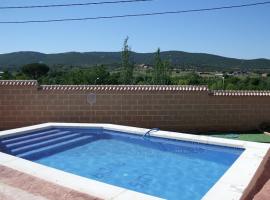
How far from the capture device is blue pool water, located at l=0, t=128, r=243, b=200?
7148mm

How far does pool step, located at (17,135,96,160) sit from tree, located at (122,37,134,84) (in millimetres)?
27394

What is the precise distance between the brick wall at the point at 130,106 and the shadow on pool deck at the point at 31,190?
5.84 m

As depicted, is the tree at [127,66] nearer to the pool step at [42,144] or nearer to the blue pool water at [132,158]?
the pool step at [42,144]

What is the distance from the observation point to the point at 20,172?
646 centimetres

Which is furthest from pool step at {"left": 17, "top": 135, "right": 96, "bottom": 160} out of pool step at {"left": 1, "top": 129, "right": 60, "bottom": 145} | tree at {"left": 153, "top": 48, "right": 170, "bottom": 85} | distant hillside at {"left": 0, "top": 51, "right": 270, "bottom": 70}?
distant hillside at {"left": 0, "top": 51, "right": 270, "bottom": 70}

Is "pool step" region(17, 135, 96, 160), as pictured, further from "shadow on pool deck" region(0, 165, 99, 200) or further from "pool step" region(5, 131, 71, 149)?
"shadow on pool deck" region(0, 165, 99, 200)

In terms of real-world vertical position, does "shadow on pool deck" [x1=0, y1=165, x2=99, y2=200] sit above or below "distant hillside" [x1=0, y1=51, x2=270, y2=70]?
below

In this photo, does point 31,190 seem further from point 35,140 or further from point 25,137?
point 25,137

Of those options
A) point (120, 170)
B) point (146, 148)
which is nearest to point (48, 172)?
point (120, 170)

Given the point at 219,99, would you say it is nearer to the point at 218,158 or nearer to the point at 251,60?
the point at 218,158

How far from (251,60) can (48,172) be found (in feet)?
241

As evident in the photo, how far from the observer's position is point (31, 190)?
5535 millimetres

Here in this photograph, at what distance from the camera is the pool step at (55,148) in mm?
8875

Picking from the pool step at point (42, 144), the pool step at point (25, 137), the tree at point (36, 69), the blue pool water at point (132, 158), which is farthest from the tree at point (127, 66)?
the tree at point (36, 69)
